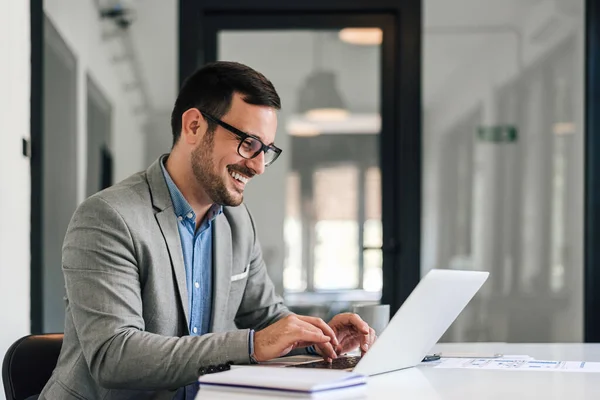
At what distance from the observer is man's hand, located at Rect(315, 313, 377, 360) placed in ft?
6.39

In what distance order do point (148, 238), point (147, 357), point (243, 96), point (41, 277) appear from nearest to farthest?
point (147, 357) < point (148, 238) < point (243, 96) < point (41, 277)

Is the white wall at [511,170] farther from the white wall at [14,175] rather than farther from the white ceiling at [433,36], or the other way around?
the white wall at [14,175]

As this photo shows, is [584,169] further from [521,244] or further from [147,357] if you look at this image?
[147,357]

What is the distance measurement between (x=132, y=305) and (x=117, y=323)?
61 mm

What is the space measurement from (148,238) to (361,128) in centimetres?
271

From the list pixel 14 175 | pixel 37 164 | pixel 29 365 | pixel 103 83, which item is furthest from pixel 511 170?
pixel 29 365

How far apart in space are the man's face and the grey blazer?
0.10m

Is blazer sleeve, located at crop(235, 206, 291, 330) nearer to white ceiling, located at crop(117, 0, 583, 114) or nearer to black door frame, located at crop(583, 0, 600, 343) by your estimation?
white ceiling, located at crop(117, 0, 583, 114)

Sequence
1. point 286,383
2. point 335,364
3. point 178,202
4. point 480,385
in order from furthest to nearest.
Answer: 1. point 178,202
2. point 335,364
3. point 480,385
4. point 286,383

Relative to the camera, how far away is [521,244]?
4551 mm

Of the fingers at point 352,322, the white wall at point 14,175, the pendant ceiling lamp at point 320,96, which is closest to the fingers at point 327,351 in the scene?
the fingers at point 352,322

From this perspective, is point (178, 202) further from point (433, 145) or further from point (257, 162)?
point (433, 145)

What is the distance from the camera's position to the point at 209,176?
2.12 meters

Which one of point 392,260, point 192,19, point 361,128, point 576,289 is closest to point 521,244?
point 576,289
